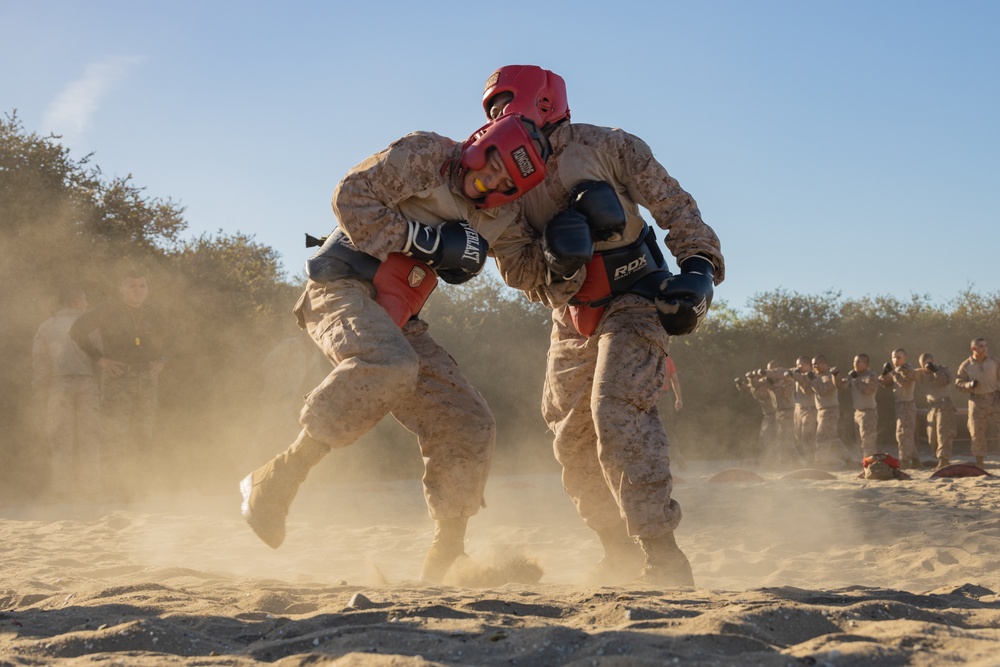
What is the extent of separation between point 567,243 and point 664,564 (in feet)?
4.49

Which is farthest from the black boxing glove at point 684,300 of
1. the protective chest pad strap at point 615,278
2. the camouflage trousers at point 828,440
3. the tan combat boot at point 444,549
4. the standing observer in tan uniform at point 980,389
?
the camouflage trousers at point 828,440

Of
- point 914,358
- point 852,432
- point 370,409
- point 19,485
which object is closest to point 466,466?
point 370,409

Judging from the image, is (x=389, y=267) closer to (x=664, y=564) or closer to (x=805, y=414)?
(x=664, y=564)

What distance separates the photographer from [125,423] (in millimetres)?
9508

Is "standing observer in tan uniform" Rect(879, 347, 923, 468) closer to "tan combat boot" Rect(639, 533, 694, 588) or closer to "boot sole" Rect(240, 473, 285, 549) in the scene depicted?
"tan combat boot" Rect(639, 533, 694, 588)

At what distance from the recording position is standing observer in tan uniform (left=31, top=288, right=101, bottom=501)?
29.4 feet

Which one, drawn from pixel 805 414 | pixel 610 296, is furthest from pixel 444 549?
pixel 805 414

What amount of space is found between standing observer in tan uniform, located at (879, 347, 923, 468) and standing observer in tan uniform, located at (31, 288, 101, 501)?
38.2ft

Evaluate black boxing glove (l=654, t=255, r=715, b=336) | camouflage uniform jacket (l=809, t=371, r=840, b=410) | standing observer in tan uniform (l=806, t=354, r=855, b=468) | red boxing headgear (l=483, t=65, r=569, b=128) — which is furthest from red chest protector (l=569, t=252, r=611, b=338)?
camouflage uniform jacket (l=809, t=371, r=840, b=410)

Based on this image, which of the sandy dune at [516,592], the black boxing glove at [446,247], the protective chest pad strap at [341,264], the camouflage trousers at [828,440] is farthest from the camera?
the camouflage trousers at [828,440]

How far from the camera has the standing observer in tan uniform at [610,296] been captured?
3779mm

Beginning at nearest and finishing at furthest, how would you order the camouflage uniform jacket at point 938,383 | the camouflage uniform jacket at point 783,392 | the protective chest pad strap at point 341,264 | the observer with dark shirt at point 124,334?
the protective chest pad strap at point 341,264 < the observer with dark shirt at point 124,334 < the camouflage uniform jacket at point 938,383 < the camouflage uniform jacket at point 783,392

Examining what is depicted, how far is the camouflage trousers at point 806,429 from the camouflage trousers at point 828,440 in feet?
1.57

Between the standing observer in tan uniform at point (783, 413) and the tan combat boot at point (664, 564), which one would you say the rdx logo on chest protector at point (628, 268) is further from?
the standing observer in tan uniform at point (783, 413)
